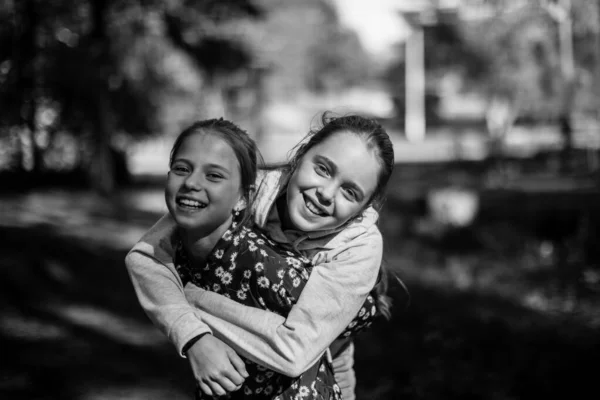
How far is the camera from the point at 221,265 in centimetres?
172

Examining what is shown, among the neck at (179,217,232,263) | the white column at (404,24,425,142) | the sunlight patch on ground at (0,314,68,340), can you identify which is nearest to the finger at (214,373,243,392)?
the neck at (179,217,232,263)

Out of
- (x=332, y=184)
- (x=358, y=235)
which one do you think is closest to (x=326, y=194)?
(x=332, y=184)

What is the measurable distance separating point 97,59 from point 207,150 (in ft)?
33.2

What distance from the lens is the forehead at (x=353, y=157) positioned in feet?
5.70

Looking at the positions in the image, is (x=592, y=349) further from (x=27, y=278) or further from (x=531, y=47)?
(x=531, y=47)

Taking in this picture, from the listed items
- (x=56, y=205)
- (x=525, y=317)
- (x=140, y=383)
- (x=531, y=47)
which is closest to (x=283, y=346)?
(x=140, y=383)

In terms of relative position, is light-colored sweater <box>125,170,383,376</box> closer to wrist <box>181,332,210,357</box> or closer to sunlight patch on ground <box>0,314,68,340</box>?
wrist <box>181,332,210,357</box>

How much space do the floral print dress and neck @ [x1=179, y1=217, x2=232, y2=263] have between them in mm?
14

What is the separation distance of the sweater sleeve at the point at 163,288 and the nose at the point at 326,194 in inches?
15.1

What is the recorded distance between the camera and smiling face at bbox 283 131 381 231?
1725 mm

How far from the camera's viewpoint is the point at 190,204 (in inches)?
65.2

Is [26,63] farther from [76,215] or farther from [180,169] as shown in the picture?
[180,169]

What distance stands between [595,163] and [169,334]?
1689 cm

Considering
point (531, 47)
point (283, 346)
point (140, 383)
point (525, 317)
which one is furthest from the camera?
point (531, 47)
